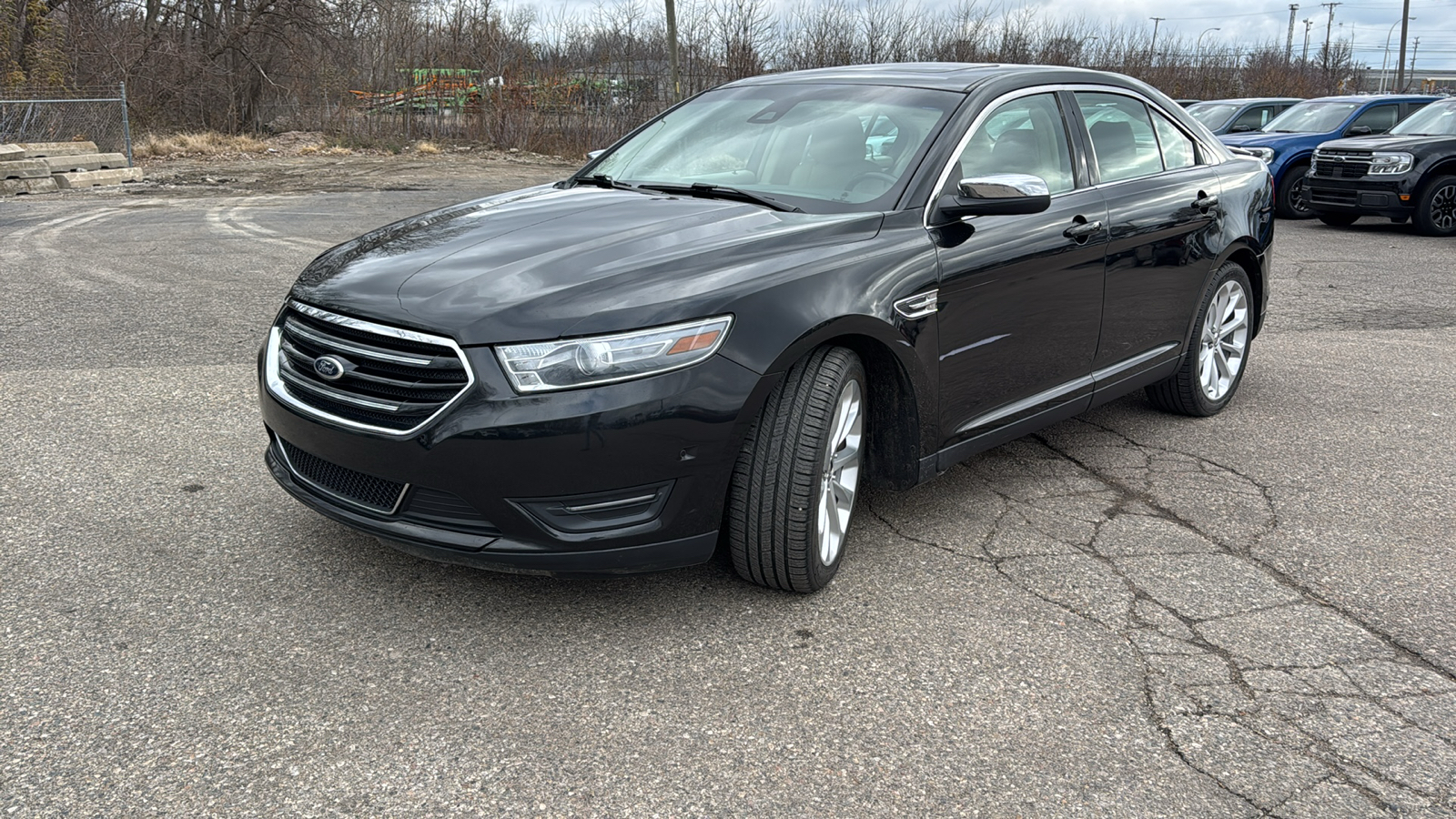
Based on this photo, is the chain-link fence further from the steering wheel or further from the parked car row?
the steering wheel

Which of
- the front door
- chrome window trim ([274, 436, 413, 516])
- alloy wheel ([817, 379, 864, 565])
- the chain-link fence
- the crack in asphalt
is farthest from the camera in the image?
the chain-link fence

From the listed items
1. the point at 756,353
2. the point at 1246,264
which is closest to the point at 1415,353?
the point at 1246,264

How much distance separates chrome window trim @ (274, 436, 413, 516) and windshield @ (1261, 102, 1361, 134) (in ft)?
53.4

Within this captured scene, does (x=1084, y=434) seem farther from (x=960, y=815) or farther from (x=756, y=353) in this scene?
(x=960, y=815)

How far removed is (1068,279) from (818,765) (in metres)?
2.42

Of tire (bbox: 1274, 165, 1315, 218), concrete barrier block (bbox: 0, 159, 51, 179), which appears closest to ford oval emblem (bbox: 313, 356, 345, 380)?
tire (bbox: 1274, 165, 1315, 218)

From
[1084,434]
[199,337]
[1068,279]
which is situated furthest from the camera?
[199,337]

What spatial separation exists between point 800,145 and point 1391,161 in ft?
→ 40.6

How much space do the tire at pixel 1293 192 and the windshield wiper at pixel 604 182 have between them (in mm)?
13626

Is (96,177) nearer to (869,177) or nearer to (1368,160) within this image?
(869,177)

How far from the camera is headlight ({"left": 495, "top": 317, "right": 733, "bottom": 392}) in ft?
9.81

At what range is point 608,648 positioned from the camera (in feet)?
10.6

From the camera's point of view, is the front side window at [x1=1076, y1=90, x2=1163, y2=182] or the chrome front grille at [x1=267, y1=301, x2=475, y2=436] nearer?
the chrome front grille at [x1=267, y1=301, x2=475, y2=436]

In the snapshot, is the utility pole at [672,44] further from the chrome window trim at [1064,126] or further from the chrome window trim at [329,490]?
the chrome window trim at [329,490]
